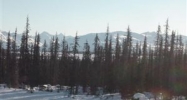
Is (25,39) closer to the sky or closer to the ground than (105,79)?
closer to the sky

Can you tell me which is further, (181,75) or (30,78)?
(30,78)

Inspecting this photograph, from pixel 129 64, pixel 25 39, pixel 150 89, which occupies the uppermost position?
pixel 25 39

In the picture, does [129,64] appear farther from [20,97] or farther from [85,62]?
[20,97]

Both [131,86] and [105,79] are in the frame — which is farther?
[105,79]

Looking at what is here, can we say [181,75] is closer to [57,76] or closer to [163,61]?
[163,61]

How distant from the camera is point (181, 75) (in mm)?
47031

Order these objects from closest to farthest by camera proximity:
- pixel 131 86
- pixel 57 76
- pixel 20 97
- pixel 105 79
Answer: pixel 20 97 < pixel 131 86 < pixel 105 79 < pixel 57 76

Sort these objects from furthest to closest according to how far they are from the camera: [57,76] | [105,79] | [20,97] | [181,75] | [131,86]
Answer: [57,76] → [105,79] → [181,75] → [131,86] → [20,97]

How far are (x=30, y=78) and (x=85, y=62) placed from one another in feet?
34.0

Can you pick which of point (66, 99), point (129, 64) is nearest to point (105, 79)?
point (129, 64)

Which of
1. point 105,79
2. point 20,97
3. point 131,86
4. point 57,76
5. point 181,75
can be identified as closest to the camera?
point 20,97

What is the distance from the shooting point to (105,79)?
50.4 m

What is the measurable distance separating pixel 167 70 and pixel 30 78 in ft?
73.0

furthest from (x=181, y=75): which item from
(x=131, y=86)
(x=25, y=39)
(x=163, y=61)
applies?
(x=25, y=39)
